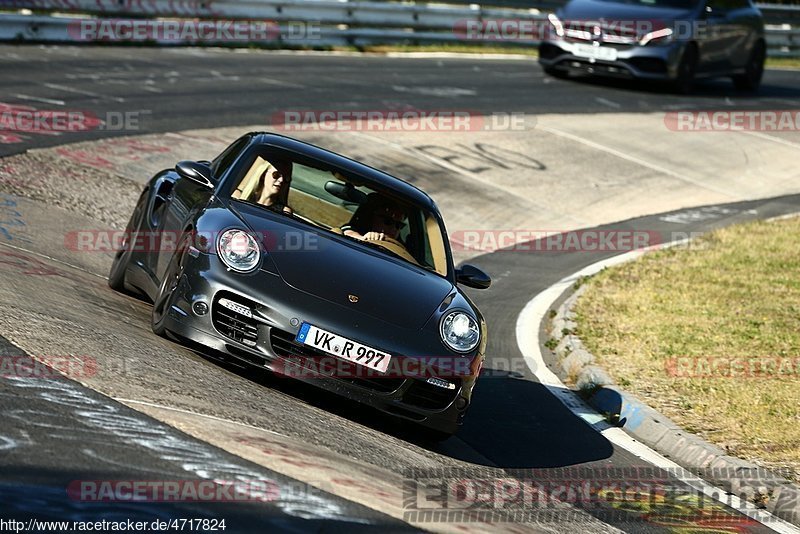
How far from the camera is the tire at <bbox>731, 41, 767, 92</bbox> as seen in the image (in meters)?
25.6

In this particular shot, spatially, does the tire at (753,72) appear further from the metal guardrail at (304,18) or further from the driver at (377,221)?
the driver at (377,221)

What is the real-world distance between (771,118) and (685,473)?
16639 mm

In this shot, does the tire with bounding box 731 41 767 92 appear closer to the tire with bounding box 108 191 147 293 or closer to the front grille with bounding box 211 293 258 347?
the tire with bounding box 108 191 147 293

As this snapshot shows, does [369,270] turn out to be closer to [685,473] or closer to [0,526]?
[685,473]

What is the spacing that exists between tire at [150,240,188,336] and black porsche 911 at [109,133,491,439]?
0.04 feet

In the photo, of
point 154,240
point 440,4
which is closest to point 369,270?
point 154,240


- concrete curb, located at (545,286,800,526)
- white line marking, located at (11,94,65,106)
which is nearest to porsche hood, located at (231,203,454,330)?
concrete curb, located at (545,286,800,526)

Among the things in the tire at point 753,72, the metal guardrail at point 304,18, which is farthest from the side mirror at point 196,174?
the tire at point 753,72

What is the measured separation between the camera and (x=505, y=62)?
1046 inches

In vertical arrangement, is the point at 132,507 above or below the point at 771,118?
above

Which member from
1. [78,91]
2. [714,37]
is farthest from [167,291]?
[714,37]

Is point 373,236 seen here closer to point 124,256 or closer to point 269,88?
point 124,256

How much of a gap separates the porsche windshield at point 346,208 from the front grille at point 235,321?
1216 mm

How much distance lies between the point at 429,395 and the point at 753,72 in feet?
68.8
